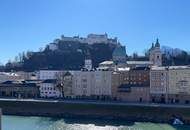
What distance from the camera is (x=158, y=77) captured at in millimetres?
38344

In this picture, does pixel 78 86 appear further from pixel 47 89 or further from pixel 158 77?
pixel 158 77

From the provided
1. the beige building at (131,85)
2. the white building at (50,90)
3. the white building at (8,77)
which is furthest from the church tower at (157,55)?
the white building at (8,77)

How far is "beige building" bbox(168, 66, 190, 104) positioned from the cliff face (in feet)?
75.5

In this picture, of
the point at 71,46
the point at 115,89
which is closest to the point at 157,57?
the point at 115,89

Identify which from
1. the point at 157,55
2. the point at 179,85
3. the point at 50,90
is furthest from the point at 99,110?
the point at 157,55

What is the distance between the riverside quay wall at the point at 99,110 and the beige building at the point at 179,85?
16.0ft

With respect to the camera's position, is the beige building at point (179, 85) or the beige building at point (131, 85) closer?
the beige building at point (179, 85)

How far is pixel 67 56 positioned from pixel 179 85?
1121 inches

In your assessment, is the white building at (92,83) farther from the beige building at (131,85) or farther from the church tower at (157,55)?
the church tower at (157,55)

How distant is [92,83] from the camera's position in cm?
4138

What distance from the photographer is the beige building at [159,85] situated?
37672 millimetres

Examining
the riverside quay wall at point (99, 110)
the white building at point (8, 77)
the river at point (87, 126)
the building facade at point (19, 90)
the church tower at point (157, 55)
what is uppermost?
the church tower at point (157, 55)

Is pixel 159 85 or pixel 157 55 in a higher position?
pixel 157 55

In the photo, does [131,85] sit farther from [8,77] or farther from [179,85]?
[8,77]
